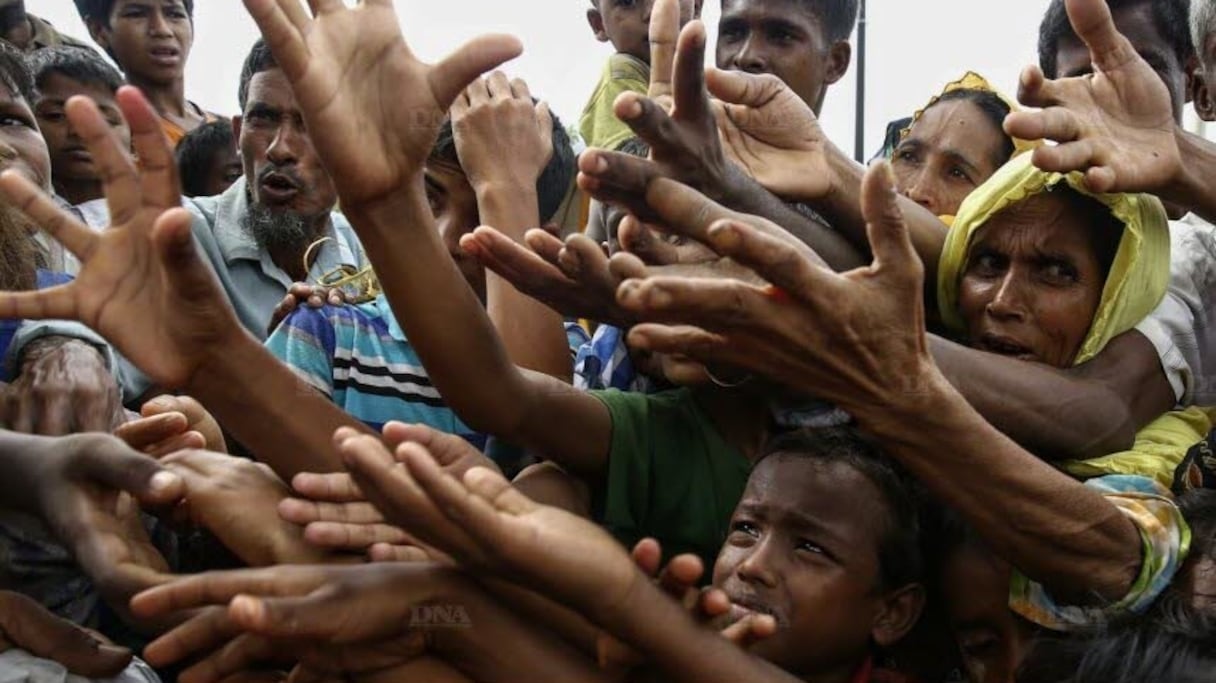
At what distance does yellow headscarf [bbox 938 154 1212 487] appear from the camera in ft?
7.51

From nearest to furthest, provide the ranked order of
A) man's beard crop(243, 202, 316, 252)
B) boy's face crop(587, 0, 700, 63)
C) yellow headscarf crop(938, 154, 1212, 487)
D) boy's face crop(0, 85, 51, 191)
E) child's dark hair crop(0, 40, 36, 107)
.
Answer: yellow headscarf crop(938, 154, 1212, 487) < boy's face crop(0, 85, 51, 191) < child's dark hair crop(0, 40, 36, 107) < man's beard crop(243, 202, 316, 252) < boy's face crop(587, 0, 700, 63)

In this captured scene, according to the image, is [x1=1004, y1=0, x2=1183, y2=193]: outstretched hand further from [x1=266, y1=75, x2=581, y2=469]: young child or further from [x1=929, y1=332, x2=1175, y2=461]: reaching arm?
[x1=266, y1=75, x2=581, y2=469]: young child

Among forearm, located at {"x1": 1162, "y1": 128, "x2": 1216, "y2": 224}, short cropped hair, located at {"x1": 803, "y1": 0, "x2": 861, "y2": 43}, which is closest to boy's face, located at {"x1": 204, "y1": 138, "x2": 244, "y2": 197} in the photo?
short cropped hair, located at {"x1": 803, "y1": 0, "x2": 861, "y2": 43}

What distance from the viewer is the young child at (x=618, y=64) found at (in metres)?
4.29

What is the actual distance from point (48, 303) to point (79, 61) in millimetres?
2785

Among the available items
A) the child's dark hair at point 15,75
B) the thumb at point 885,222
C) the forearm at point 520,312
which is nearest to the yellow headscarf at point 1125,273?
the thumb at point 885,222

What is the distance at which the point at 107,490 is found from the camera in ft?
6.57

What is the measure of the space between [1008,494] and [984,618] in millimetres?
346

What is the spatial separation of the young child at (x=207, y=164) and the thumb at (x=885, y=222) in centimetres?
322

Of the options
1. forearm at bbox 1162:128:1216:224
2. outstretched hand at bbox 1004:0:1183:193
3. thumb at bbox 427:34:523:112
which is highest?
thumb at bbox 427:34:523:112

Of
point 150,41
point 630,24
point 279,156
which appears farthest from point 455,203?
point 150,41

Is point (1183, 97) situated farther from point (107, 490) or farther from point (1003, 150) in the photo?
point (107, 490)

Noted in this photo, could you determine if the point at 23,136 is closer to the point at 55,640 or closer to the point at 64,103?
the point at 64,103

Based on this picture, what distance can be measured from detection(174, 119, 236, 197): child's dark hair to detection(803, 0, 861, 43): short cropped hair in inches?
75.5
